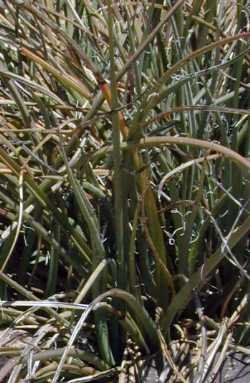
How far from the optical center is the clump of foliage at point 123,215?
A: 1863mm

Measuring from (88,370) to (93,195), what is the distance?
1.31 feet

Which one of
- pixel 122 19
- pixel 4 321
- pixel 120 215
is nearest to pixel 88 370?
pixel 4 321

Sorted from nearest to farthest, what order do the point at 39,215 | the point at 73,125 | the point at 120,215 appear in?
the point at 120,215
the point at 39,215
the point at 73,125

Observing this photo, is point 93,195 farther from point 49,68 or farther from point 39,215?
point 49,68

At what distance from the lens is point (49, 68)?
198 cm

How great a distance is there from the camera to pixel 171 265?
2.08 meters

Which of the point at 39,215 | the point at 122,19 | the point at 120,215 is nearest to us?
the point at 120,215

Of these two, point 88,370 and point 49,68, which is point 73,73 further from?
point 88,370

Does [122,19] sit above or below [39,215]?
above

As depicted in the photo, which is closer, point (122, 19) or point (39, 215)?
point (39, 215)

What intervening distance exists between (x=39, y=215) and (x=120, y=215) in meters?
0.23

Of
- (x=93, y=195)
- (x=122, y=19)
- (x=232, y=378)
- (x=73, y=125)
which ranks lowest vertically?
(x=232, y=378)

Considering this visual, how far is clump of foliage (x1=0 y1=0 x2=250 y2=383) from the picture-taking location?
6.11 feet

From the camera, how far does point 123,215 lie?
191 centimetres
